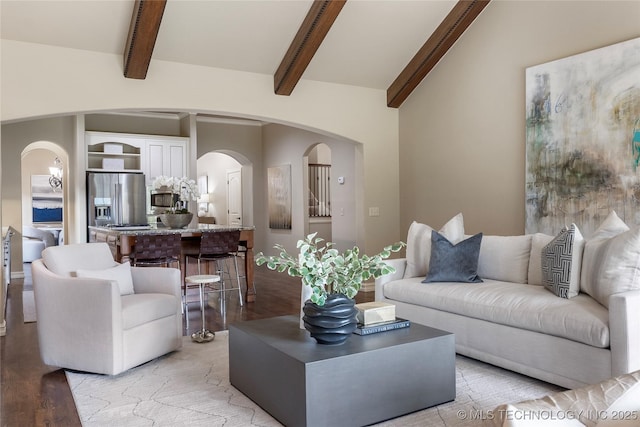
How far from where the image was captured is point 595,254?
10.5 ft

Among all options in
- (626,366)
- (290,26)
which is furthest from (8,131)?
(626,366)

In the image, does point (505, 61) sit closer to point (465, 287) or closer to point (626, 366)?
point (465, 287)

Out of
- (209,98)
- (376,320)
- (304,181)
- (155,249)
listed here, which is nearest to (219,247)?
(155,249)

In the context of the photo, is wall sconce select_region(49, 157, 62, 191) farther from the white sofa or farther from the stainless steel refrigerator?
the white sofa

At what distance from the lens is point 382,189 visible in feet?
22.3

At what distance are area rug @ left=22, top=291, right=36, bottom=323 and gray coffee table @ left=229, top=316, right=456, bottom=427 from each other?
10.7 feet

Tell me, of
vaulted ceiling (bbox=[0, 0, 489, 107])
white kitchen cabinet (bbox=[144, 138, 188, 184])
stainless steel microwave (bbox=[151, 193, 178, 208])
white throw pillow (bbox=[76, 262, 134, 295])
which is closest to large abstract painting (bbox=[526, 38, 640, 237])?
vaulted ceiling (bbox=[0, 0, 489, 107])

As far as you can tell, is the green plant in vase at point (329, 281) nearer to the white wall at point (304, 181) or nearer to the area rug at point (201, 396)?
the area rug at point (201, 396)

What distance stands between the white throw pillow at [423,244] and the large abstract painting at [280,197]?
5.18m

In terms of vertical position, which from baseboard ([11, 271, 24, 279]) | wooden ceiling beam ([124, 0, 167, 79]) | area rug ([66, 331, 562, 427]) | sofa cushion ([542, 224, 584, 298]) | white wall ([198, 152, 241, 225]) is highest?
Result: wooden ceiling beam ([124, 0, 167, 79])

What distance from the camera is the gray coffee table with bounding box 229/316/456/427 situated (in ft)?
7.91

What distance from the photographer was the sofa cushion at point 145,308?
339cm

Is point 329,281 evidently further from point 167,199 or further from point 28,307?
point 28,307

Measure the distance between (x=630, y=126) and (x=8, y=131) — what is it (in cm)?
856
